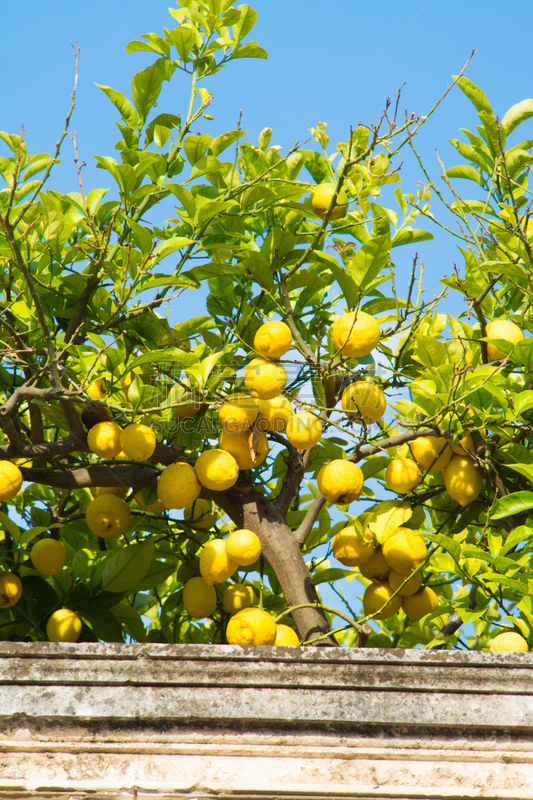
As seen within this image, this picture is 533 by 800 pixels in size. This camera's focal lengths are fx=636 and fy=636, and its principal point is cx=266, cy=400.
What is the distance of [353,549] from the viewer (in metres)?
1.54

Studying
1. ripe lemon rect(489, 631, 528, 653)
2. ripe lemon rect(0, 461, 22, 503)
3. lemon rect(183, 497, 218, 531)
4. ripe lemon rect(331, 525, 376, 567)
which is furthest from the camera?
lemon rect(183, 497, 218, 531)

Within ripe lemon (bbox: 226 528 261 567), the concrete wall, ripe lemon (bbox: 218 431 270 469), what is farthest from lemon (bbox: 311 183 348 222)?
the concrete wall

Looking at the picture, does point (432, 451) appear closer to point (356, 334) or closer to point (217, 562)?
point (356, 334)

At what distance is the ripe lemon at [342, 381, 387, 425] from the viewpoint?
1495 millimetres

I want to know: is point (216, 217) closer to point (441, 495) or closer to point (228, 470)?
point (228, 470)

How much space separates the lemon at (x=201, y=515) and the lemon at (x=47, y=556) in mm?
346

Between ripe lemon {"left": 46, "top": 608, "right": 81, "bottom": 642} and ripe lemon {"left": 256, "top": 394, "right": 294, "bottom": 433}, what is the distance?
67cm

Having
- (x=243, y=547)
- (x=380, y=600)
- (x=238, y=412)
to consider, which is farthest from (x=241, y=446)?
(x=380, y=600)

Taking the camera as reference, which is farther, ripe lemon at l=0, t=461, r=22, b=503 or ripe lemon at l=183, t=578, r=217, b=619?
ripe lemon at l=183, t=578, r=217, b=619

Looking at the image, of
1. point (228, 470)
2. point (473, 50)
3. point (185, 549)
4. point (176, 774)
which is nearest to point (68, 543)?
point (185, 549)

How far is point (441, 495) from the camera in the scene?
1.87 meters

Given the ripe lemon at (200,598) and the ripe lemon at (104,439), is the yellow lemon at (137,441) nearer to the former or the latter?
the ripe lemon at (104,439)

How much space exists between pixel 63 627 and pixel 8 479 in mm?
425

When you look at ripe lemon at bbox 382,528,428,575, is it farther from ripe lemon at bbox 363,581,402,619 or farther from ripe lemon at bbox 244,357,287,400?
ripe lemon at bbox 244,357,287,400
